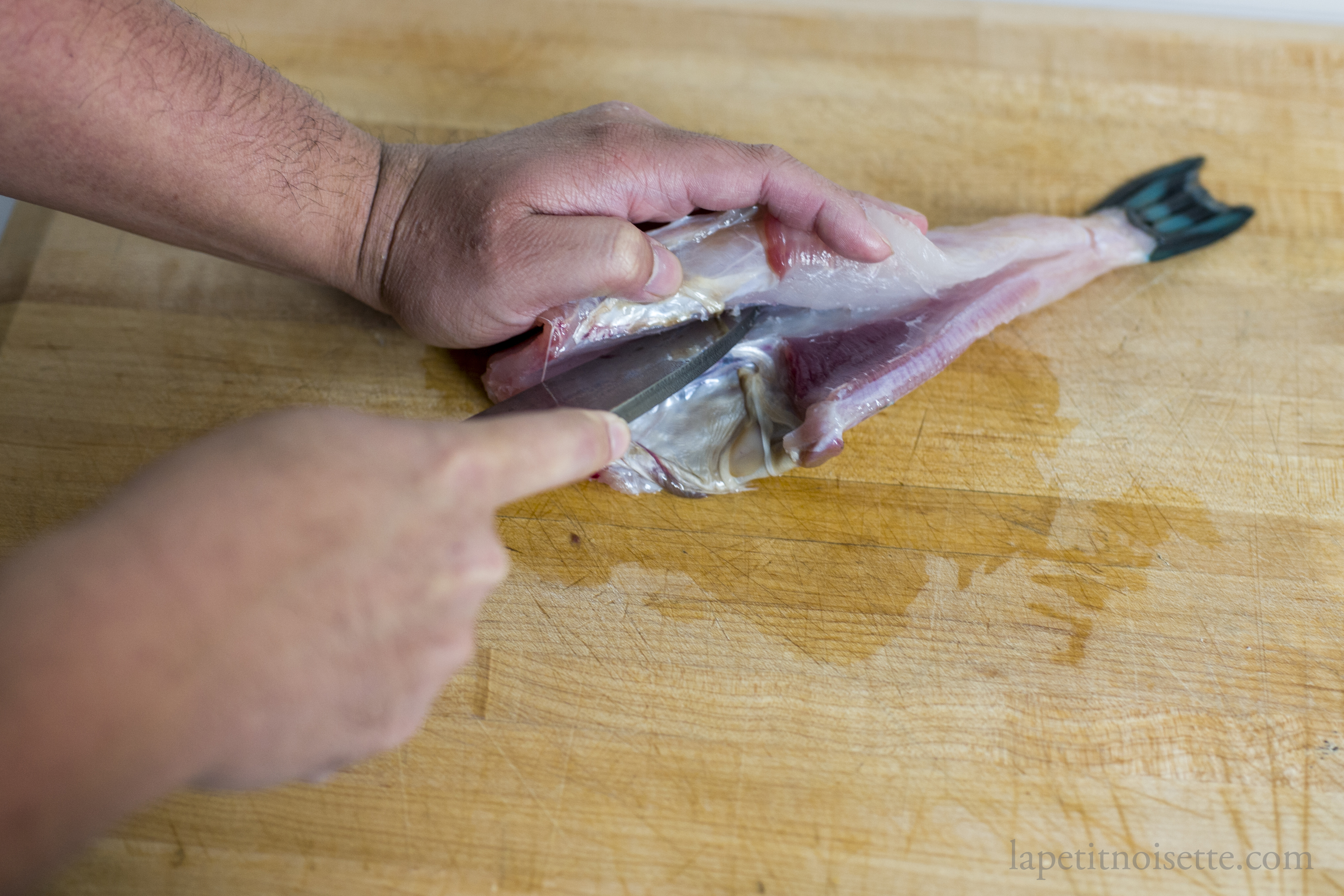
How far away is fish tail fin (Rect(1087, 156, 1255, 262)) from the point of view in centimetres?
244

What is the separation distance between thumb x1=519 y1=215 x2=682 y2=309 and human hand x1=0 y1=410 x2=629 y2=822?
665 mm

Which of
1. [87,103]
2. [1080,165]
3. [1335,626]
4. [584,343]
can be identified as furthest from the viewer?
[1080,165]

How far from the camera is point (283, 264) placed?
7.14 ft

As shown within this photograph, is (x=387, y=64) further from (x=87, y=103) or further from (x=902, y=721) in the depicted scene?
(x=902, y=721)

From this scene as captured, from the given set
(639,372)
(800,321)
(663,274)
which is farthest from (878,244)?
(639,372)

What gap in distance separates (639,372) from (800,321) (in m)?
0.49

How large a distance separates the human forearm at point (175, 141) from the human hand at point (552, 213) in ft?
0.41

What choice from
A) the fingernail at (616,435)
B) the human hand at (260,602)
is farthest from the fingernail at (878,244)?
the human hand at (260,602)

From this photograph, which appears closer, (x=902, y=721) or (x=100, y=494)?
(x=902, y=721)

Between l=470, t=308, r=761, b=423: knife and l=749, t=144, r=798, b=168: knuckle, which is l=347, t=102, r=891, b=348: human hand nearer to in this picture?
l=749, t=144, r=798, b=168: knuckle

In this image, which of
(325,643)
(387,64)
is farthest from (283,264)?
(325,643)

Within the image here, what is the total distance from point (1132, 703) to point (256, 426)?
1701 millimetres

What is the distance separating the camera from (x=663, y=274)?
6.64ft

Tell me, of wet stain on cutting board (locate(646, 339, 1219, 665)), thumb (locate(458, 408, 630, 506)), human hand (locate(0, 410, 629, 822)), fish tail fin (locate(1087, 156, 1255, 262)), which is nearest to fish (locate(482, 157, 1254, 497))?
fish tail fin (locate(1087, 156, 1255, 262))
